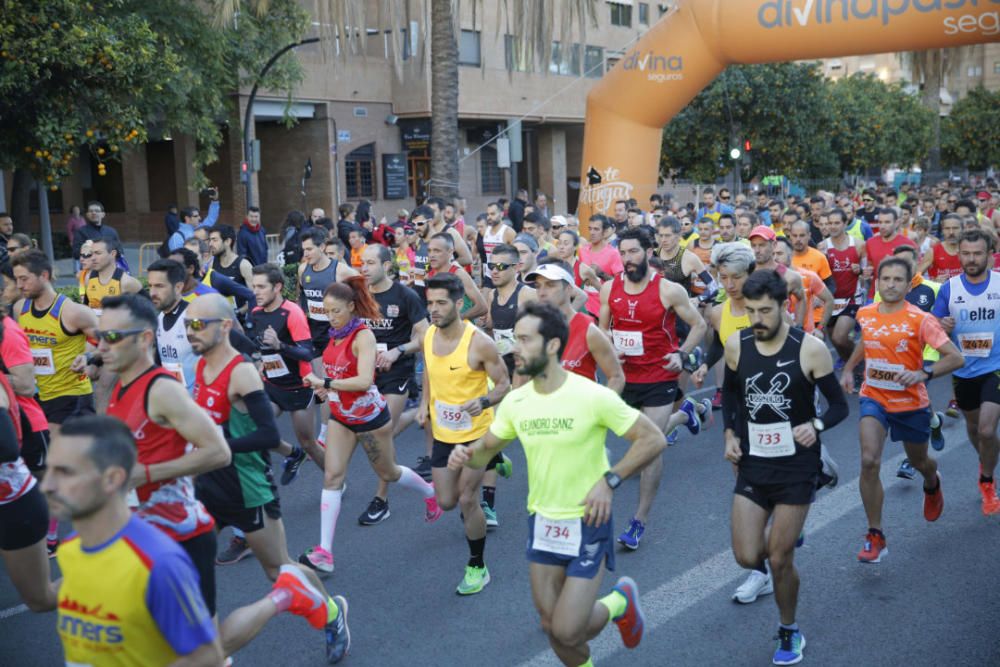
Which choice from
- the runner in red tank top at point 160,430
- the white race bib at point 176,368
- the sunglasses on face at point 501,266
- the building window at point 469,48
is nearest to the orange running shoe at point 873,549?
the sunglasses on face at point 501,266

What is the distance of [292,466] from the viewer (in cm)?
818

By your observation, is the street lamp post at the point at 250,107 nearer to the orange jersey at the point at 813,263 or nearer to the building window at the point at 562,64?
the orange jersey at the point at 813,263

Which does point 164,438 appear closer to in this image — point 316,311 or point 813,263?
point 316,311

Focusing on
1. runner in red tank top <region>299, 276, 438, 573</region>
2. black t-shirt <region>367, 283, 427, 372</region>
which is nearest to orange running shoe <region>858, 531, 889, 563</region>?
runner in red tank top <region>299, 276, 438, 573</region>

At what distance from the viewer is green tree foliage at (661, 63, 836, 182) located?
3475cm

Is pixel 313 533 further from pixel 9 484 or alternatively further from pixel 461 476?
pixel 9 484

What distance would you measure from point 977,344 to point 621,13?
1604 inches

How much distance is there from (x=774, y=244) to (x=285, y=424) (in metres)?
5.11

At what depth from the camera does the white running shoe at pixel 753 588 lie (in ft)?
18.1

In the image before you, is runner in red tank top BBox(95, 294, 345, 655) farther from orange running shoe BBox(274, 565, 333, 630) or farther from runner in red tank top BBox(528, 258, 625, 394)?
runner in red tank top BBox(528, 258, 625, 394)

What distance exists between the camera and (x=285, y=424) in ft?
34.2

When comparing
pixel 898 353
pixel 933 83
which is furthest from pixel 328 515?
pixel 933 83

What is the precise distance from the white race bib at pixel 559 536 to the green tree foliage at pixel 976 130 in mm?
60812

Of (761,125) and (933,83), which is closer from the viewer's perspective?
(761,125)
